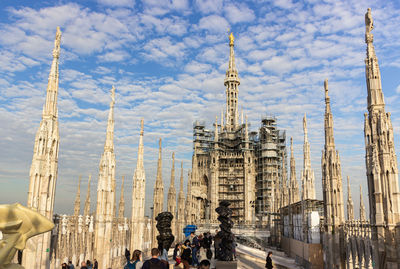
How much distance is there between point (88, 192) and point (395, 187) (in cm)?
3455

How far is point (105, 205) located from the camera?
1570 centimetres

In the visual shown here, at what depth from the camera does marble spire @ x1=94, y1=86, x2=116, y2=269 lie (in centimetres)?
1543

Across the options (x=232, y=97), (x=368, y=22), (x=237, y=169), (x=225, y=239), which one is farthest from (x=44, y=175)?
(x=232, y=97)

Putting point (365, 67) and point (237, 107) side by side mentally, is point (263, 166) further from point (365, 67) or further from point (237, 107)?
point (365, 67)

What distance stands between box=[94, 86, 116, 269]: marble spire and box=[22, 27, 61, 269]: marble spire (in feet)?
15.0

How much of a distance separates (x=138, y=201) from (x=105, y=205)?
474cm

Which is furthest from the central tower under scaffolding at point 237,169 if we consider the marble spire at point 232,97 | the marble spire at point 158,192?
the marble spire at point 158,192

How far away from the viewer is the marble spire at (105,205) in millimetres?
15430

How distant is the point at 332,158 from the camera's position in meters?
17.2

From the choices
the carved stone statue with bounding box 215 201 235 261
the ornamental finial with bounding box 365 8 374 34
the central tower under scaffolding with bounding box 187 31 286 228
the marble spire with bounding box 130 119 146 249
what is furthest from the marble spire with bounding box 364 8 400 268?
the central tower under scaffolding with bounding box 187 31 286 228

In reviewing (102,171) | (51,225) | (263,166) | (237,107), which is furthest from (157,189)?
(237,107)

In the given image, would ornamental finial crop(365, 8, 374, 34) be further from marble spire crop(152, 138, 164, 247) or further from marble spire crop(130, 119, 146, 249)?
marble spire crop(152, 138, 164, 247)

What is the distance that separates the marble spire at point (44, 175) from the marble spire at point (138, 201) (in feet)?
30.0

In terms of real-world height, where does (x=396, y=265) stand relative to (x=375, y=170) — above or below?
below
